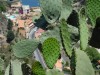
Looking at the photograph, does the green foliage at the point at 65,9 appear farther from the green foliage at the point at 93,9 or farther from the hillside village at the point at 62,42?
the green foliage at the point at 93,9

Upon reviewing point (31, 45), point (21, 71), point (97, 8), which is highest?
point (97, 8)

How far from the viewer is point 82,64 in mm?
1676

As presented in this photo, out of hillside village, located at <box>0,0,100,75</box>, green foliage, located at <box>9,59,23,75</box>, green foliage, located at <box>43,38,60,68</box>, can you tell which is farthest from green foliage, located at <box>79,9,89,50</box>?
green foliage, located at <box>9,59,23,75</box>

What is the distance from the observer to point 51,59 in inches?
72.3

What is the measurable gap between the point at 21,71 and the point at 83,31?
363 mm

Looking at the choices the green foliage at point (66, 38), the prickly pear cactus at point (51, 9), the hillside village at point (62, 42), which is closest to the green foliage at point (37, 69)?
the hillside village at point (62, 42)

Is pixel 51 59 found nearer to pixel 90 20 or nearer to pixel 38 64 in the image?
pixel 38 64

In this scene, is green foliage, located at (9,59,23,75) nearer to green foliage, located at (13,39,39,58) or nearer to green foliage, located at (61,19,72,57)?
green foliage, located at (13,39,39,58)

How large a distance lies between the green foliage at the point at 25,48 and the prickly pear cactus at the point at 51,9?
5.6 inches

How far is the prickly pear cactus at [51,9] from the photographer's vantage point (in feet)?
6.40

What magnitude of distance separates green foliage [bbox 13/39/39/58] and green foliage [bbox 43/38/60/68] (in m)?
0.17

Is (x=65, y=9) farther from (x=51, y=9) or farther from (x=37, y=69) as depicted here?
(x=37, y=69)

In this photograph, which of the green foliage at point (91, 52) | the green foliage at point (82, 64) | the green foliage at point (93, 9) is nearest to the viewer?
the green foliage at point (82, 64)

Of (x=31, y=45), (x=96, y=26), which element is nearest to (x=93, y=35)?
(x=96, y=26)
